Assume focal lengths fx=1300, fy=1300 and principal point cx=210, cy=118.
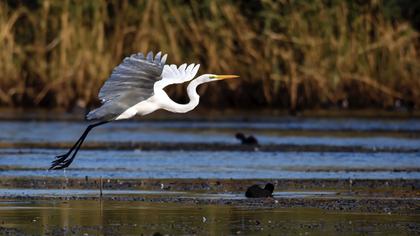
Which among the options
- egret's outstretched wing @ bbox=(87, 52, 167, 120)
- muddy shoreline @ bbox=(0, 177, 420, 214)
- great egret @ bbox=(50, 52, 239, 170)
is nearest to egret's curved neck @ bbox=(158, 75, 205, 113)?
great egret @ bbox=(50, 52, 239, 170)

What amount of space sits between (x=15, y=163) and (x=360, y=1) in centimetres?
1281

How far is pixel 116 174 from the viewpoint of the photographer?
16.2 metres

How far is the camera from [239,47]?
93.1ft

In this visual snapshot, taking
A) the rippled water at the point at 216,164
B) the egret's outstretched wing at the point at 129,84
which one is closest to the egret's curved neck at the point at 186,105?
the egret's outstretched wing at the point at 129,84

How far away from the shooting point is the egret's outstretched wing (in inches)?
498

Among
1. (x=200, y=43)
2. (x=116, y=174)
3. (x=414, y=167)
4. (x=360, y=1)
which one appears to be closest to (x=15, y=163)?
(x=116, y=174)

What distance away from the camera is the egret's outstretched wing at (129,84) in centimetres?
1266

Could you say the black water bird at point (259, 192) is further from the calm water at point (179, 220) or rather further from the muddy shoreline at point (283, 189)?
the calm water at point (179, 220)

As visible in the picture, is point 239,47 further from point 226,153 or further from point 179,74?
point 179,74

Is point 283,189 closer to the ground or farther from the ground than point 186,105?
closer to the ground

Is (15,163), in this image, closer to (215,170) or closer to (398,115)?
(215,170)

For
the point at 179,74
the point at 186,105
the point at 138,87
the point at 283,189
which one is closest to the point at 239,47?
the point at 179,74

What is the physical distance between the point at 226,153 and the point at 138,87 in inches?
263

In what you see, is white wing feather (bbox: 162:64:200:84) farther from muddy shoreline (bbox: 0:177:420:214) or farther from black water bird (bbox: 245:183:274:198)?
black water bird (bbox: 245:183:274:198)
